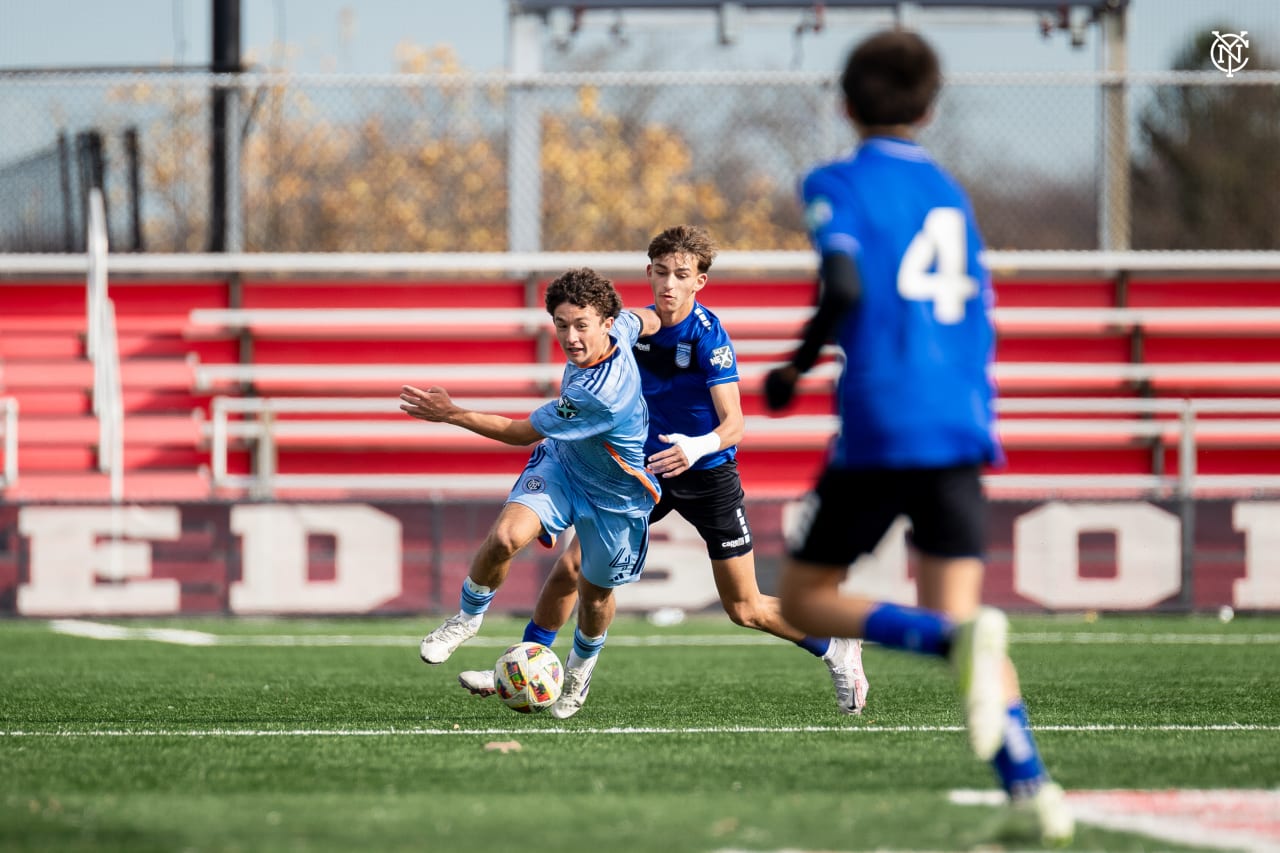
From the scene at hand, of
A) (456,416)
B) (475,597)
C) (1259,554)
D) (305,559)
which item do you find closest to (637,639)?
(305,559)

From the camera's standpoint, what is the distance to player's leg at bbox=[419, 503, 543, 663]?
701 cm

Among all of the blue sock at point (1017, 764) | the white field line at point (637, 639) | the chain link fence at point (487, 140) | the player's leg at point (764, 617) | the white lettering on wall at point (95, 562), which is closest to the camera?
the blue sock at point (1017, 764)

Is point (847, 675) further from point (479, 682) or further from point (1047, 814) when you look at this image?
point (1047, 814)

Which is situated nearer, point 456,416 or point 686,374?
point 456,416

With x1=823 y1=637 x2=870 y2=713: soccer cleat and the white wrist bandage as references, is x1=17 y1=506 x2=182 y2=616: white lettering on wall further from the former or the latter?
x1=823 y1=637 x2=870 y2=713: soccer cleat

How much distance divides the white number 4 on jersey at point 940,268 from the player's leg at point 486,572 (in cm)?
293

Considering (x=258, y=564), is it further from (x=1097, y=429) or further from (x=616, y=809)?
(x=616, y=809)

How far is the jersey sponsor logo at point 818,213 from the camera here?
436cm

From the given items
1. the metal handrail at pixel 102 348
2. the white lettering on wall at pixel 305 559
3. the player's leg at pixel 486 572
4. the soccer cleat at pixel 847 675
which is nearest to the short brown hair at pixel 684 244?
the player's leg at pixel 486 572

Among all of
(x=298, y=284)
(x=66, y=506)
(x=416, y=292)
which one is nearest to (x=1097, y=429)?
(x=416, y=292)

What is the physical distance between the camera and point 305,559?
42.9 feet

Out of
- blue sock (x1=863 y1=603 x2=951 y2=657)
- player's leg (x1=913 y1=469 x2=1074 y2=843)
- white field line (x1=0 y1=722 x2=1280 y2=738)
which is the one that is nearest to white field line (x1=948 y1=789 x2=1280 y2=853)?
player's leg (x1=913 y1=469 x2=1074 y2=843)

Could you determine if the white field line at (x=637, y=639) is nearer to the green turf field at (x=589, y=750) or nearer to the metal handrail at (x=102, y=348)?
the green turf field at (x=589, y=750)

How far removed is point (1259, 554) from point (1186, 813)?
30.0 ft
